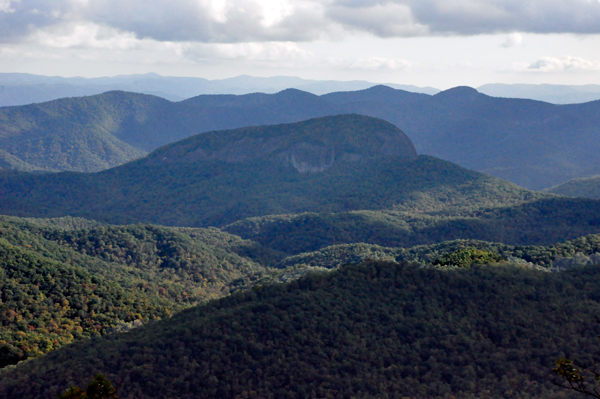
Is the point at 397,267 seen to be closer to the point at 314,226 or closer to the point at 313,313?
the point at 313,313

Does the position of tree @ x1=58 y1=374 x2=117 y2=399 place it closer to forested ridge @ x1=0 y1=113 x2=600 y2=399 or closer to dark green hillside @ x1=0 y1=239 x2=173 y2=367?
forested ridge @ x1=0 y1=113 x2=600 y2=399

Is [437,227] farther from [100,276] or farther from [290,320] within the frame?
[290,320]

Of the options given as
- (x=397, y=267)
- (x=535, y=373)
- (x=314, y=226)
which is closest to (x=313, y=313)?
(x=397, y=267)

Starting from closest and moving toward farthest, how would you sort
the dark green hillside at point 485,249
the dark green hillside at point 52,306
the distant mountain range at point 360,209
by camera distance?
the dark green hillside at point 52,306
the dark green hillside at point 485,249
the distant mountain range at point 360,209

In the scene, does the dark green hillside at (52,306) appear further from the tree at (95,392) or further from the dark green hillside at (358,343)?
the tree at (95,392)

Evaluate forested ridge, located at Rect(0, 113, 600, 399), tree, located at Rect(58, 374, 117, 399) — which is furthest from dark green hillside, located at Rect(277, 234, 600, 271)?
tree, located at Rect(58, 374, 117, 399)

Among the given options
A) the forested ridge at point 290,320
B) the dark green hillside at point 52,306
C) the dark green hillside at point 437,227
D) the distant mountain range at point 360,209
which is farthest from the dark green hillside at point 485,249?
the dark green hillside at point 52,306
